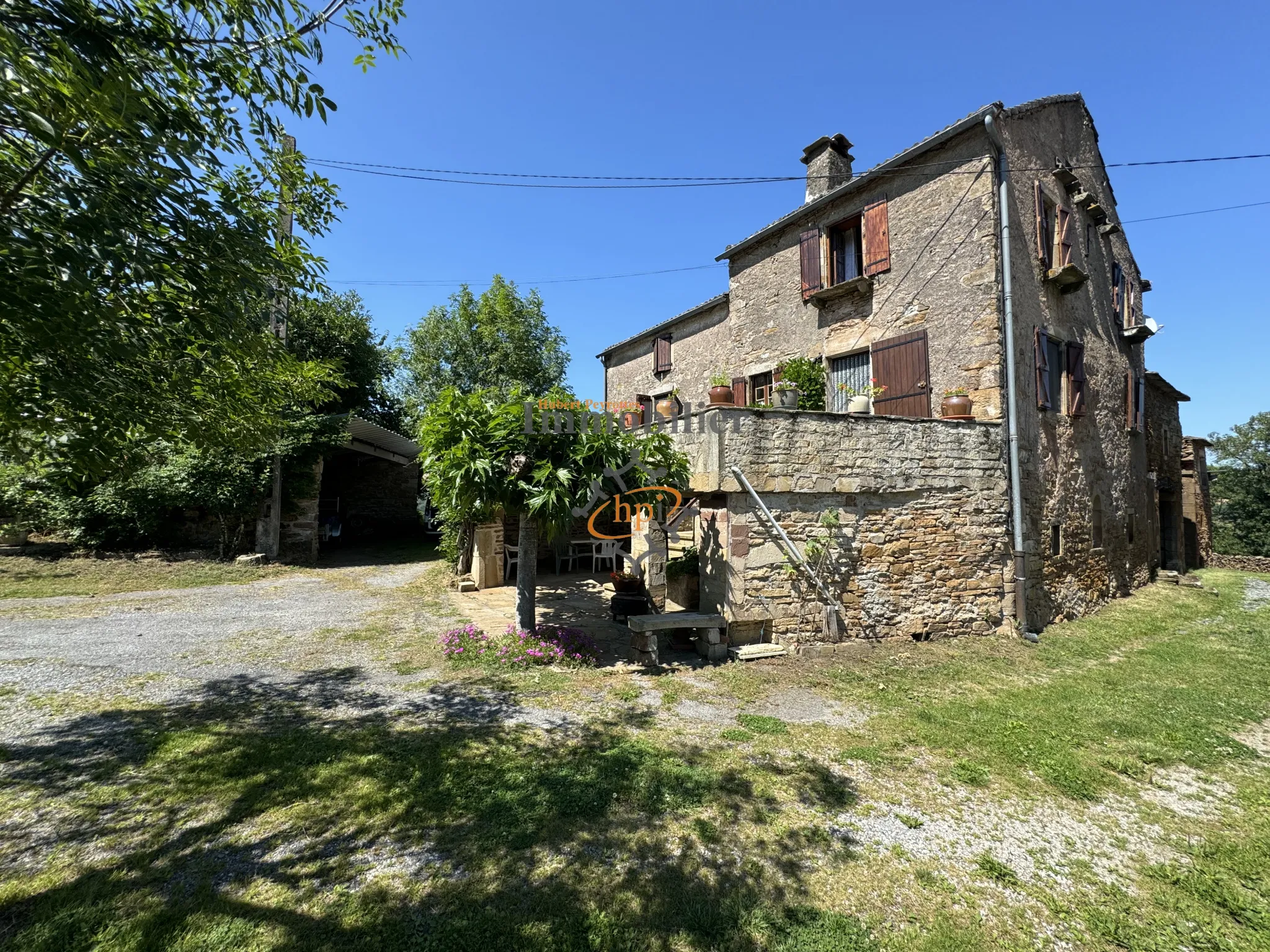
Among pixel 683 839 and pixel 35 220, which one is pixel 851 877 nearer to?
pixel 683 839

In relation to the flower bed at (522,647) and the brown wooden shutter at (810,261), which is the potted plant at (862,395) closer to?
the brown wooden shutter at (810,261)

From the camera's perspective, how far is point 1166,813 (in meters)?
3.55

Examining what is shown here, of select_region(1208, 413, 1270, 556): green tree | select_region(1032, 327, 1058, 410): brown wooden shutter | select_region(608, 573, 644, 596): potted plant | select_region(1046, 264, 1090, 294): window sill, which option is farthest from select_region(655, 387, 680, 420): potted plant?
select_region(1208, 413, 1270, 556): green tree

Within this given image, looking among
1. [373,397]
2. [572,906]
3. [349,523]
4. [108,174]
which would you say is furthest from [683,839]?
[373,397]

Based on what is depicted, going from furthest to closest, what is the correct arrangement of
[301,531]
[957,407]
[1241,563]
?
[1241,563]
[301,531]
[957,407]

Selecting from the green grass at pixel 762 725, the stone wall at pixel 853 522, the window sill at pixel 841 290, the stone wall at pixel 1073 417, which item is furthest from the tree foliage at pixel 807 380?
the green grass at pixel 762 725

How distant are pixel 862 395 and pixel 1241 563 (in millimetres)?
20304

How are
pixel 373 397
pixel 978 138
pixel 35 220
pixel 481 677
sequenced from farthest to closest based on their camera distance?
pixel 373 397, pixel 978 138, pixel 481 677, pixel 35 220

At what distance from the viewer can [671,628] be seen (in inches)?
246

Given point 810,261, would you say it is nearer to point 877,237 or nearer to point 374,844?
point 877,237

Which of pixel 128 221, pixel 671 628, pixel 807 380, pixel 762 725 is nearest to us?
pixel 128 221

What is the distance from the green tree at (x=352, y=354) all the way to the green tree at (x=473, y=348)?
1052 millimetres

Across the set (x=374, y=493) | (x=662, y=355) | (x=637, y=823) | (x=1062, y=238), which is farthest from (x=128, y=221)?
(x=374, y=493)

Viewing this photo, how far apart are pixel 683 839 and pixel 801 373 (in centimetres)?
859
